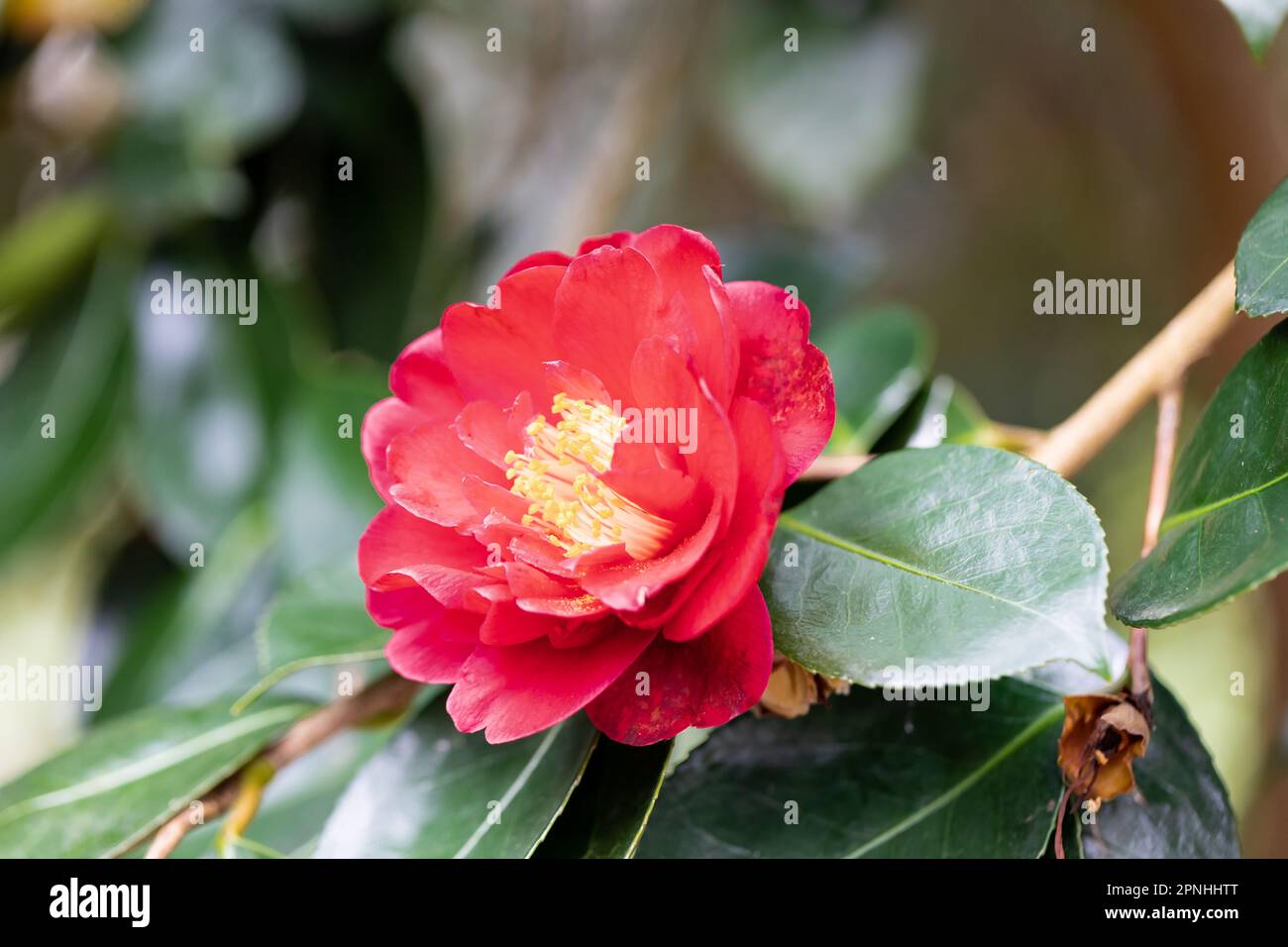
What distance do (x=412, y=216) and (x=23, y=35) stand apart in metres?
0.49

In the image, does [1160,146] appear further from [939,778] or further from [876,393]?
[939,778]

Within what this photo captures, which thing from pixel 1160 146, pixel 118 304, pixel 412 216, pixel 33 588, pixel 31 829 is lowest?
pixel 33 588

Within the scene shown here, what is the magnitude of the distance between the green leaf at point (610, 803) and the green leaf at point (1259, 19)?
0.42 metres

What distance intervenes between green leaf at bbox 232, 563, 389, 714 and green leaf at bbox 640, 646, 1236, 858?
198 mm

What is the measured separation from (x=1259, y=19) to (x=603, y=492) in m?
0.38

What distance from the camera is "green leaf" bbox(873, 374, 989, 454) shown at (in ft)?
2.05

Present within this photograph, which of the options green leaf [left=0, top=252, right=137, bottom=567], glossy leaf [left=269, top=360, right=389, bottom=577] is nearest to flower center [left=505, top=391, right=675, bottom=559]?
glossy leaf [left=269, top=360, right=389, bottom=577]

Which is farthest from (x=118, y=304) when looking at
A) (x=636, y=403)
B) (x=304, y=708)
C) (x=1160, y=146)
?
(x=1160, y=146)

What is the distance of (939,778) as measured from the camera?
540 millimetres

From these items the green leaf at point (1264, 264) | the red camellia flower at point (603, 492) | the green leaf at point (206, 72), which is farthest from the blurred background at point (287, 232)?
the green leaf at point (1264, 264)

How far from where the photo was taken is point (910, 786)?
0.54 metres

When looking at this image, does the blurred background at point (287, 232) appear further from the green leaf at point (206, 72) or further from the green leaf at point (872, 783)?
the green leaf at point (872, 783)

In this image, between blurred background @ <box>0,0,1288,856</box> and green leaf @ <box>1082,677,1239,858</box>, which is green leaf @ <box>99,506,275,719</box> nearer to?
blurred background @ <box>0,0,1288,856</box>

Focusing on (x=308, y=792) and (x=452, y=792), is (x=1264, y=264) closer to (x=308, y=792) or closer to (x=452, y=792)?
(x=452, y=792)
